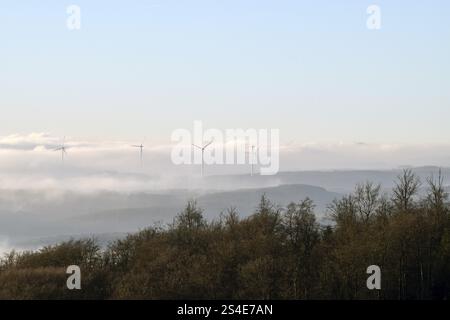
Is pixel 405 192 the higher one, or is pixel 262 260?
pixel 405 192

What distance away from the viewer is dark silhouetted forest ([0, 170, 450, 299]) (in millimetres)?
69312

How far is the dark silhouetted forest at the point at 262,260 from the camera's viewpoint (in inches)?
2729

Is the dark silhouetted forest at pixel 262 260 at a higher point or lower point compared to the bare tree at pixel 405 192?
lower

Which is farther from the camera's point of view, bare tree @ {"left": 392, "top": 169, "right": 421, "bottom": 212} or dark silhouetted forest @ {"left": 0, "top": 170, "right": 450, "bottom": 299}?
bare tree @ {"left": 392, "top": 169, "right": 421, "bottom": 212}

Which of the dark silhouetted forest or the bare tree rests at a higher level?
the bare tree

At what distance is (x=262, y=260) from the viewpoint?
237ft

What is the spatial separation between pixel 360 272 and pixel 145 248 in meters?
23.4

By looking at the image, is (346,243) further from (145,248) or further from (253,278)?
(145,248)

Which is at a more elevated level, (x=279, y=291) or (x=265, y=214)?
(x=265, y=214)

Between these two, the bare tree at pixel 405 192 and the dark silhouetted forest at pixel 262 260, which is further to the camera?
the bare tree at pixel 405 192

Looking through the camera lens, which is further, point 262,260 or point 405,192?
point 405,192
